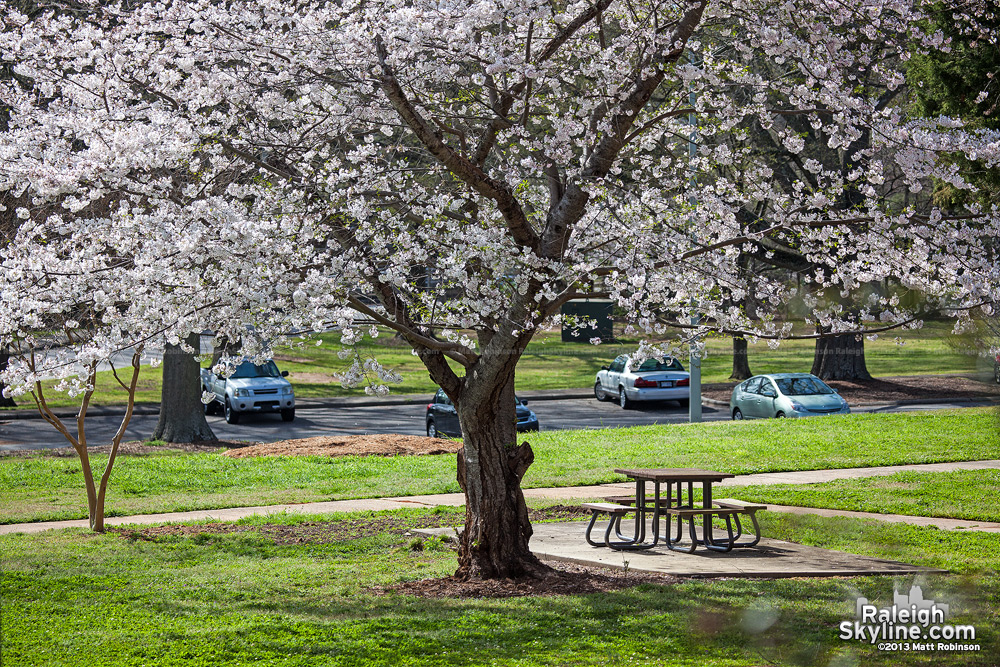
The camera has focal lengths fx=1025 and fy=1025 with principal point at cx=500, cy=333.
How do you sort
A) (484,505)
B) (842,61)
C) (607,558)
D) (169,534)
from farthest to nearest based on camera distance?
1. (169,534)
2. (607,558)
3. (484,505)
4. (842,61)

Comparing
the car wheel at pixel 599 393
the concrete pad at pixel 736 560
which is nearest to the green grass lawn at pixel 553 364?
the car wheel at pixel 599 393

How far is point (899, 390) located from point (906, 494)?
1678 cm

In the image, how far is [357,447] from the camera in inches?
742

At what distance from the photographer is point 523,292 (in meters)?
8.29

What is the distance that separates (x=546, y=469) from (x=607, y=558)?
21.6 ft

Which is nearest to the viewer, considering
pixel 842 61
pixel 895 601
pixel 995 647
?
pixel 995 647

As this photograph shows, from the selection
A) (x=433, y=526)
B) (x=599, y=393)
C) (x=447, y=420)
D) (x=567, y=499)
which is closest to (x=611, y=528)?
(x=433, y=526)

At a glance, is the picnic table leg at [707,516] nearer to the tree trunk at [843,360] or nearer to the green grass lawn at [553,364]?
the green grass lawn at [553,364]

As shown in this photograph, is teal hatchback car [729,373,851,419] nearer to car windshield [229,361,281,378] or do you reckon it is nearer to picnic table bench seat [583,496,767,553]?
car windshield [229,361,281,378]

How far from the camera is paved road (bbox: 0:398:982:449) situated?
2288 centimetres

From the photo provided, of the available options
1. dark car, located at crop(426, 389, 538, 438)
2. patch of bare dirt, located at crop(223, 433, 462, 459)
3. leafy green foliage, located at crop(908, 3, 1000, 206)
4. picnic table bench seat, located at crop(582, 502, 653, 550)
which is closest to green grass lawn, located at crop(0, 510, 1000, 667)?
picnic table bench seat, located at crop(582, 502, 653, 550)

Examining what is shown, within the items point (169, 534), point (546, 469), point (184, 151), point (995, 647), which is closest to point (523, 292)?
point (184, 151)

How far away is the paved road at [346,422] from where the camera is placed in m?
22.9

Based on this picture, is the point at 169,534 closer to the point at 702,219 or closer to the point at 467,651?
the point at 467,651
